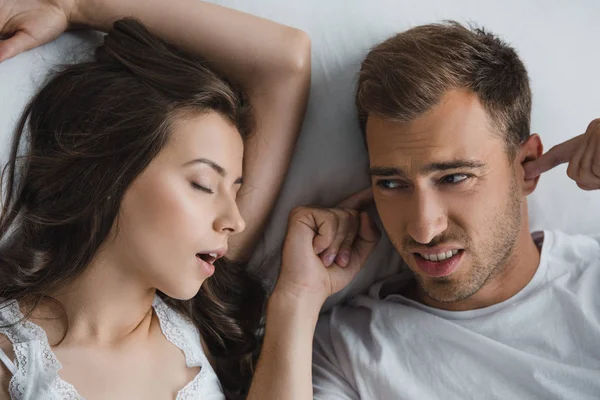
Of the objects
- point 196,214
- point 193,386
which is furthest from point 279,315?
point 196,214

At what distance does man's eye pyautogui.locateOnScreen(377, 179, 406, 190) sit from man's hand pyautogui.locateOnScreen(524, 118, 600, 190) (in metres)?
0.33

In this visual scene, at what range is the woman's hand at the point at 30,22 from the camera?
153 cm

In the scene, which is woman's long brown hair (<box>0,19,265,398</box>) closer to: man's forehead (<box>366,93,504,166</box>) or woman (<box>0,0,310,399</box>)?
woman (<box>0,0,310,399</box>)

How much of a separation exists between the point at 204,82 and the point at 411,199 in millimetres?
523

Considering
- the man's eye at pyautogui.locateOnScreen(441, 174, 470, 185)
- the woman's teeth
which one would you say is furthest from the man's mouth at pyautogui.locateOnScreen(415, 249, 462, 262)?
the man's eye at pyautogui.locateOnScreen(441, 174, 470, 185)

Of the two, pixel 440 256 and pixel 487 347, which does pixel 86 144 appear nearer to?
pixel 440 256

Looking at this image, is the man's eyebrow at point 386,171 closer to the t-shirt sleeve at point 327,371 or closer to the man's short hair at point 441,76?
the man's short hair at point 441,76

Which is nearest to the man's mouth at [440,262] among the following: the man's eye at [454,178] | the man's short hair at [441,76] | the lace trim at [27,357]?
the man's eye at [454,178]

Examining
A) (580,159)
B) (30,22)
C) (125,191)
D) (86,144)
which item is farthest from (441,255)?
(30,22)

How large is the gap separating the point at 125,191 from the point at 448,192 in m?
0.69

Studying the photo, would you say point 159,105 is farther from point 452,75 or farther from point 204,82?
point 452,75

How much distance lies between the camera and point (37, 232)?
151 cm

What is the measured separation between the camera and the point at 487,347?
1682 mm

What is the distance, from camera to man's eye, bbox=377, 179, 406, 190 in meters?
1.59
